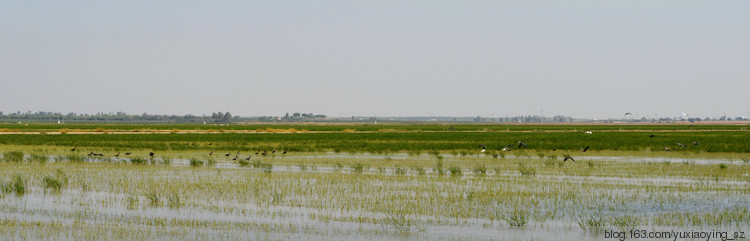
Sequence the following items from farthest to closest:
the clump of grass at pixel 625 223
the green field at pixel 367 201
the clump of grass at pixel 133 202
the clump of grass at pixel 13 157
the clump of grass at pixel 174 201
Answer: the clump of grass at pixel 13 157
the clump of grass at pixel 174 201
the clump of grass at pixel 133 202
the green field at pixel 367 201
the clump of grass at pixel 625 223

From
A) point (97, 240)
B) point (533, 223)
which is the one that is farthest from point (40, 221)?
point (533, 223)

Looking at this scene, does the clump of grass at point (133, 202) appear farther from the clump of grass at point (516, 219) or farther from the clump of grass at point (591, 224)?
the clump of grass at point (591, 224)

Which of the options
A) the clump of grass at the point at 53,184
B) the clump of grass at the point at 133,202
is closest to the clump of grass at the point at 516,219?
the clump of grass at the point at 133,202

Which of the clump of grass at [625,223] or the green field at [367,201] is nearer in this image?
the clump of grass at [625,223]

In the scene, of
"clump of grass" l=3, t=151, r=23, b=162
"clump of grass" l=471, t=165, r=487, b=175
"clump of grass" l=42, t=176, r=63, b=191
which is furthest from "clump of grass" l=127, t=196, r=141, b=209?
"clump of grass" l=3, t=151, r=23, b=162

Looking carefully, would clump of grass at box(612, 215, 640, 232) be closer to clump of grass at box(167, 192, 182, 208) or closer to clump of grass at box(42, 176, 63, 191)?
clump of grass at box(167, 192, 182, 208)

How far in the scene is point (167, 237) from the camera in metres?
14.4

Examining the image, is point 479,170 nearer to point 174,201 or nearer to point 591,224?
point 174,201

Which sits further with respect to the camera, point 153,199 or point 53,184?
point 53,184

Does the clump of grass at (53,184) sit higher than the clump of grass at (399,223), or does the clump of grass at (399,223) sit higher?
the clump of grass at (53,184)

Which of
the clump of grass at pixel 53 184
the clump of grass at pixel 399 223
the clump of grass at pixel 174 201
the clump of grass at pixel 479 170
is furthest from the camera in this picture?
the clump of grass at pixel 479 170

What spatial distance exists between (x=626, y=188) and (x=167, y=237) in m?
14.7

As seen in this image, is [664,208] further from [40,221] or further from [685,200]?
[40,221]

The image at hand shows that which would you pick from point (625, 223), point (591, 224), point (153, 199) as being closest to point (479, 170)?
point (153, 199)
